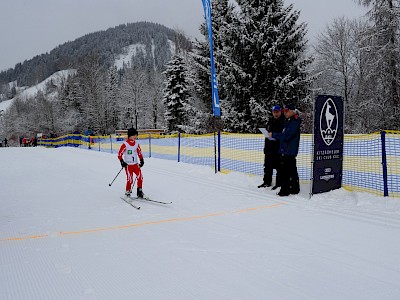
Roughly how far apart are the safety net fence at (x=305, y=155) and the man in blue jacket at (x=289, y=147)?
1.22 m

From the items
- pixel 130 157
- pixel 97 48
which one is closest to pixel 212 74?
pixel 130 157

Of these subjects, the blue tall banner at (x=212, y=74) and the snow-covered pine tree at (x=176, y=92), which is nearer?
the blue tall banner at (x=212, y=74)

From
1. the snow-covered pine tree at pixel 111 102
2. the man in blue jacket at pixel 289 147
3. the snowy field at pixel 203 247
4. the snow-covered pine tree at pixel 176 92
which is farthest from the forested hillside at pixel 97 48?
the snowy field at pixel 203 247

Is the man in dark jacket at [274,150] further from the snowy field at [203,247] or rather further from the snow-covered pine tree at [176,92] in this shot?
the snow-covered pine tree at [176,92]

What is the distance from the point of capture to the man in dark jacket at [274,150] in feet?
23.9

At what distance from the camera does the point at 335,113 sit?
6727mm

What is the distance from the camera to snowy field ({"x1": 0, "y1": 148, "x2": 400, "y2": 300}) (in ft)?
9.34

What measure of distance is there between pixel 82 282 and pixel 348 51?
30802 mm

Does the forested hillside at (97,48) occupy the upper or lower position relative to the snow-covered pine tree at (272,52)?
upper

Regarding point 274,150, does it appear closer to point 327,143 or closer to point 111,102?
point 327,143

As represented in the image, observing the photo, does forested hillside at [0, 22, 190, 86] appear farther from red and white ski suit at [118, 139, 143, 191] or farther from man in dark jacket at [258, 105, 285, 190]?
red and white ski suit at [118, 139, 143, 191]

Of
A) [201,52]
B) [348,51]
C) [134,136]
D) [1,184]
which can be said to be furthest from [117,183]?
[348,51]

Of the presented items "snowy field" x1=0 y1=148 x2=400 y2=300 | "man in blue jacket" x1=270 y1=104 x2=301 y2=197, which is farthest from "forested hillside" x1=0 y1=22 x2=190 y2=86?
"snowy field" x1=0 y1=148 x2=400 y2=300

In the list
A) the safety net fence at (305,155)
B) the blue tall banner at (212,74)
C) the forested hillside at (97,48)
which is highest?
the forested hillside at (97,48)
